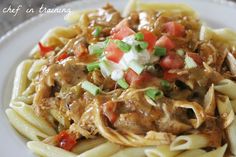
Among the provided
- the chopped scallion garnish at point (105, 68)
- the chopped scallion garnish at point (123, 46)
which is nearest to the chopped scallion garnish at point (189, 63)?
the chopped scallion garnish at point (123, 46)

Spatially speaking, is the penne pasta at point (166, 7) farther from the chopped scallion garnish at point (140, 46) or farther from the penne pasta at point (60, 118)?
the penne pasta at point (60, 118)

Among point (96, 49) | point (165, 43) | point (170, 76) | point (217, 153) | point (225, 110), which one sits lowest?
point (217, 153)

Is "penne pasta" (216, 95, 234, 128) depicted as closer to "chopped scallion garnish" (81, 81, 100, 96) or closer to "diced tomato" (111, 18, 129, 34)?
"chopped scallion garnish" (81, 81, 100, 96)

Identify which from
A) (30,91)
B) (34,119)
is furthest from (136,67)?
(30,91)

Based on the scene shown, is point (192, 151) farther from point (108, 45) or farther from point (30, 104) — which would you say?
point (30, 104)

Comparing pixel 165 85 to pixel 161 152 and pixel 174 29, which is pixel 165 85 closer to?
pixel 161 152

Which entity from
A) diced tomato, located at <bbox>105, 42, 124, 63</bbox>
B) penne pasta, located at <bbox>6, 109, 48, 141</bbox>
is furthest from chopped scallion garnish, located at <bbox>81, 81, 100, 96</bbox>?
penne pasta, located at <bbox>6, 109, 48, 141</bbox>

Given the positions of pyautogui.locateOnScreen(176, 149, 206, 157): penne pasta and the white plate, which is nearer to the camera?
pyautogui.locateOnScreen(176, 149, 206, 157): penne pasta
